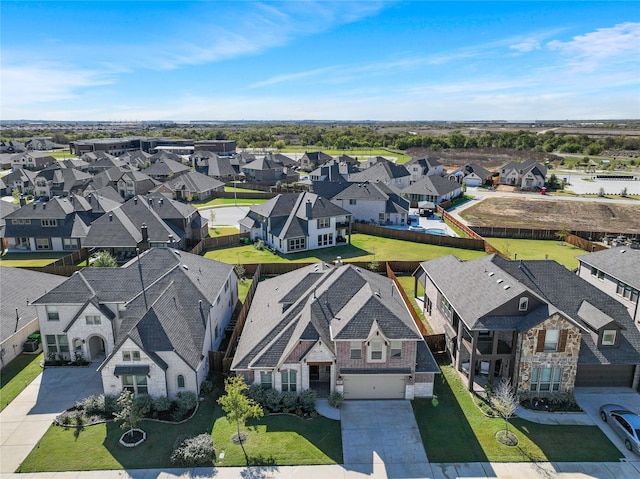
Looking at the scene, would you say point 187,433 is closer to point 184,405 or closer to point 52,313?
point 184,405

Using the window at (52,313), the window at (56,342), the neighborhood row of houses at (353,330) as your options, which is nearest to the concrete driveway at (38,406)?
the window at (56,342)

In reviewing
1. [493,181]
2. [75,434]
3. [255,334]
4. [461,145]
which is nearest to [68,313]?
[75,434]

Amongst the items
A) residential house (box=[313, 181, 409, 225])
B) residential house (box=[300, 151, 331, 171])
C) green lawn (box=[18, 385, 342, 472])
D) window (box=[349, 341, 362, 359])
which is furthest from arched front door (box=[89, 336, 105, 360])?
residential house (box=[300, 151, 331, 171])

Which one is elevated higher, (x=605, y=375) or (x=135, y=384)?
(x=135, y=384)

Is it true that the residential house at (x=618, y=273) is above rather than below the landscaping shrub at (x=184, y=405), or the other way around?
above

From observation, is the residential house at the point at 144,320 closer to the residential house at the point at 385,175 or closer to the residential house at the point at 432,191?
the residential house at the point at 432,191

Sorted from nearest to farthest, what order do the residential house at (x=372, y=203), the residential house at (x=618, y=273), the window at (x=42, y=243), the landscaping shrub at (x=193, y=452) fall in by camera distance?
1. the landscaping shrub at (x=193, y=452)
2. the residential house at (x=618, y=273)
3. the window at (x=42, y=243)
4. the residential house at (x=372, y=203)

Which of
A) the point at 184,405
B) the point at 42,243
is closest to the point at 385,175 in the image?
the point at 42,243
